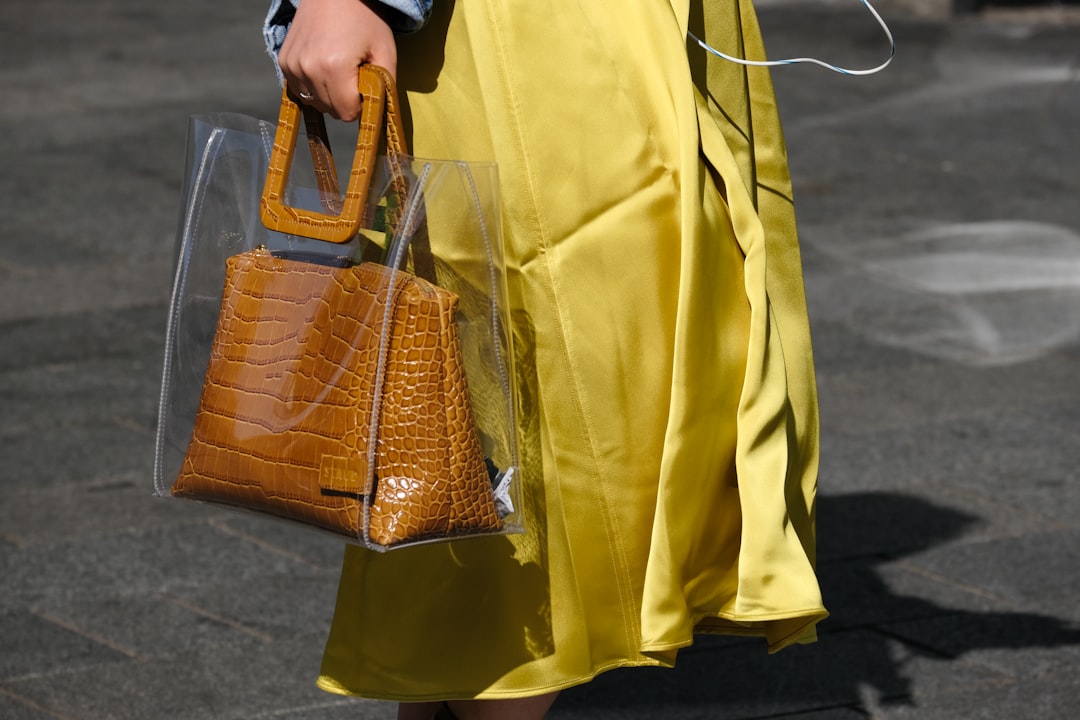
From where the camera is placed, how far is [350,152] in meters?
7.01

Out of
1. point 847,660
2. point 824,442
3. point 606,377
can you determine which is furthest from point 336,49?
point 824,442

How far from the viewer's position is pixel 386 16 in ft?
6.01

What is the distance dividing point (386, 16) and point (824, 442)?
8.42 ft

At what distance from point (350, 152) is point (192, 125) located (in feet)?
16.6

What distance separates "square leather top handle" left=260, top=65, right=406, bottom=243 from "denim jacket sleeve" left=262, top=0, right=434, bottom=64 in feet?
0.25

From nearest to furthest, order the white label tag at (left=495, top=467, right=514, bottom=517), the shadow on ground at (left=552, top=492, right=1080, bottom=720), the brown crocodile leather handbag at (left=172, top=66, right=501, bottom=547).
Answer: the brown crocodile leather handbag at (left=172, top=66, right=501, bottom=547)
the white label tag at (left=495, top=467, right=514, bottom=517)
the shadow on ground at (left=552, top=492, right=1080, bottom=720)

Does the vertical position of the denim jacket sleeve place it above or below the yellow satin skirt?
above

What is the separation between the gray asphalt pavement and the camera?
2.92 meters

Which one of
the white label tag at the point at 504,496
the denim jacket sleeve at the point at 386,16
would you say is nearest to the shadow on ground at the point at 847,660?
the white label tag at the point at 504,496

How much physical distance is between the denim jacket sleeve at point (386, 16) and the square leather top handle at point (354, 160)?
0.08 meters

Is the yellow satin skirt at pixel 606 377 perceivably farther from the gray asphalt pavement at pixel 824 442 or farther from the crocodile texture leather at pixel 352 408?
the gray asphalt pavement at pixel 824 442

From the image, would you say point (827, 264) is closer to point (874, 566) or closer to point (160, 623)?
point (874, 566)

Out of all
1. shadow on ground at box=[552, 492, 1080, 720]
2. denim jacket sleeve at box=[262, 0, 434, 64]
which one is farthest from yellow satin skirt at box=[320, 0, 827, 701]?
shadow on ground at box=[552, 492, 1080, 720]

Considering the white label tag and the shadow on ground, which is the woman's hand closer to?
the white label tag
